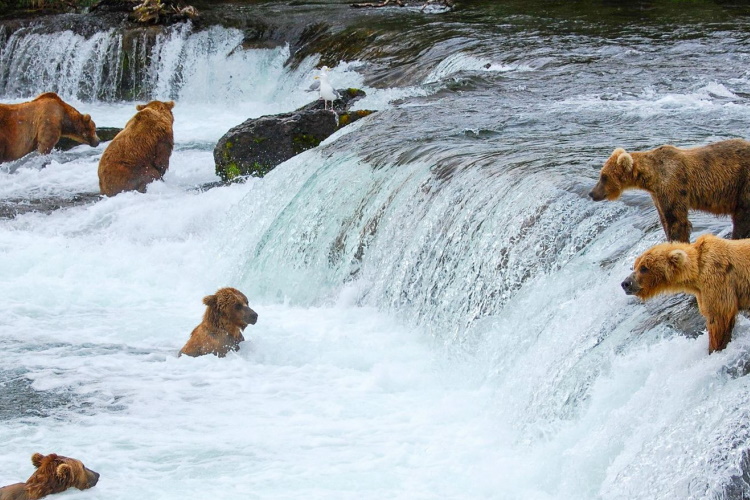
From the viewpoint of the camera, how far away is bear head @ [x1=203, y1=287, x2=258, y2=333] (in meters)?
7.03

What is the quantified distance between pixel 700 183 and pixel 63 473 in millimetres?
3711

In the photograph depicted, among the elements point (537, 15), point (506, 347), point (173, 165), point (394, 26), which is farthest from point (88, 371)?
point (537, 15)

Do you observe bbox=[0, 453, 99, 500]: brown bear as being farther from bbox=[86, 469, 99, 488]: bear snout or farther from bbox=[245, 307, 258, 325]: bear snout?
bbox=[245, 307, 258, 325]: bear snout

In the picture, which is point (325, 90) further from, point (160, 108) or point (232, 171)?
point (160, 108)

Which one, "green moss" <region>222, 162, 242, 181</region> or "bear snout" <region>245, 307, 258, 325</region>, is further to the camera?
"green moss" <region>222, 162, 242, 181</region>

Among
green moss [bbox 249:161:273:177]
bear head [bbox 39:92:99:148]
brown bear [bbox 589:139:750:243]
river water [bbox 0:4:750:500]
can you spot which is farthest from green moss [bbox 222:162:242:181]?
brown bear [bbox 589:139:750:243]

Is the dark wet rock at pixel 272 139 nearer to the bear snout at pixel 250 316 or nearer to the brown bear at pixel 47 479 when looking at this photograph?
the bear snout at pixel 250 316

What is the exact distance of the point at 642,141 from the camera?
8430mm

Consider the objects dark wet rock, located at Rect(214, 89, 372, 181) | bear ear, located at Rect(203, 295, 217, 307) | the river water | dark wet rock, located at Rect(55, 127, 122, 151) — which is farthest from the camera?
dark wet rock, located at Rect(55, 127, 122, 151)

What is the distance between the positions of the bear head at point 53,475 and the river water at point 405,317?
242 millimetres

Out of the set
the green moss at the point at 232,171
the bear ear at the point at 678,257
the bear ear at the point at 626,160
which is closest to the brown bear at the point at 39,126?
the green moss at the point at 232,171

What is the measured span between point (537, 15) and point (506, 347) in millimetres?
12531

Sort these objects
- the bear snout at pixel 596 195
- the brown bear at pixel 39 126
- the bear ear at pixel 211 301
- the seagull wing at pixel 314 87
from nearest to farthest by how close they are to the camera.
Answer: the bear snout at pixel 596 195 < the bear ear at pixel 211 301 < the brown bear at pixel 39 126 < the seagull wing at pixel 314 87

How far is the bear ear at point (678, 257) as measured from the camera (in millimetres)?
4344
